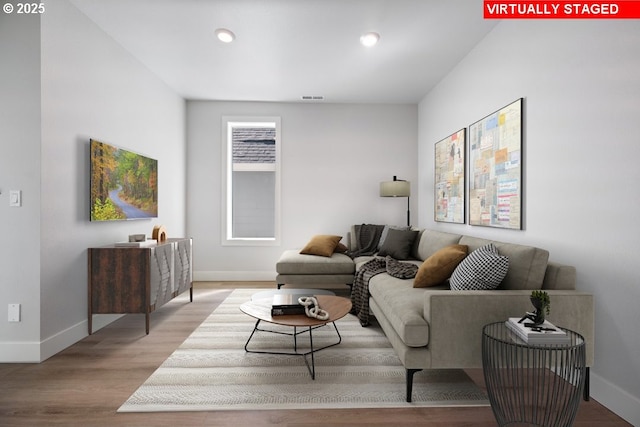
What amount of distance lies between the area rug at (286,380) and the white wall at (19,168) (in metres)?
1.16

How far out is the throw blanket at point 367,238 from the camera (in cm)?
458

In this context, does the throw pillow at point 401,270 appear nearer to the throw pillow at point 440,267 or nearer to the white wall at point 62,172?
the throw pillow at point 440,267

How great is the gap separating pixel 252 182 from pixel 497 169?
356cm

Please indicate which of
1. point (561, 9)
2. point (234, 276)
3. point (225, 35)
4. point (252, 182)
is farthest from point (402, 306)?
point (252, 182)

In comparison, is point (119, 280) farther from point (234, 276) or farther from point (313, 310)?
point (234, 276)

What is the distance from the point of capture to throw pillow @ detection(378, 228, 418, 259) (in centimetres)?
400

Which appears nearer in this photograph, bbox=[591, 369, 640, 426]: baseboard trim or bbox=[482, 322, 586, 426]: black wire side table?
bbox=[482, 322, 586, 426]: black wire side table

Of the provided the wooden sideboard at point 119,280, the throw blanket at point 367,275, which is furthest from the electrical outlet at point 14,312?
the throw blanket at point 367,275

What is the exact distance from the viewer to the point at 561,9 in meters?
2.25

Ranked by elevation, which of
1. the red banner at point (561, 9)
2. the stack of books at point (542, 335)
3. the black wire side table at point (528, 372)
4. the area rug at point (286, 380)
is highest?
the red banner at point (561, 9)

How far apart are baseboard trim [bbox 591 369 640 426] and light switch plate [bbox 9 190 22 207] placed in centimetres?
391

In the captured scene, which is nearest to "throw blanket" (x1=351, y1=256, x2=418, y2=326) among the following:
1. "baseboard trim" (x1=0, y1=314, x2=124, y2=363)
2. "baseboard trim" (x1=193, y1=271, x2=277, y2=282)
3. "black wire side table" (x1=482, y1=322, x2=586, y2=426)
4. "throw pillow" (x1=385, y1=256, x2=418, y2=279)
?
"throw pillow" (x1=385, y1=256, x2=418, y2=279)

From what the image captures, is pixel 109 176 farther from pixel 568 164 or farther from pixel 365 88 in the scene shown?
pixel 568 164

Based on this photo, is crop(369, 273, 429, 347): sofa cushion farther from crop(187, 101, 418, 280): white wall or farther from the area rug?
crop(187, 101, 418, 280): white wall
